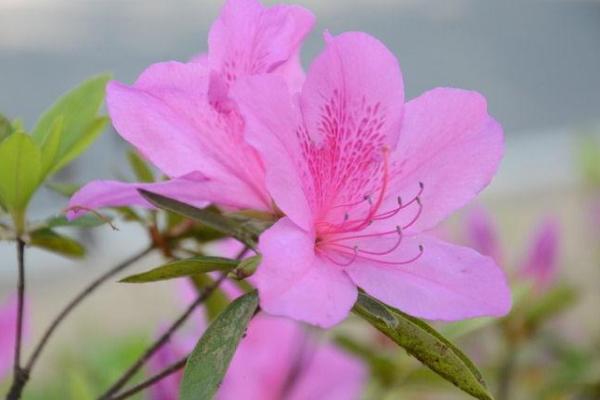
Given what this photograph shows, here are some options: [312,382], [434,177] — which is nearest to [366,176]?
[434,177]

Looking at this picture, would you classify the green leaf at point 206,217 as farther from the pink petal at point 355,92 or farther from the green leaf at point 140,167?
the green leaf at point 140,167

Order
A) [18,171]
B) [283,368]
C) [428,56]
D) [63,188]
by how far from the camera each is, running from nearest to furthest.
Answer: [18,171]
[63,188]
[283,368]
[428,56]

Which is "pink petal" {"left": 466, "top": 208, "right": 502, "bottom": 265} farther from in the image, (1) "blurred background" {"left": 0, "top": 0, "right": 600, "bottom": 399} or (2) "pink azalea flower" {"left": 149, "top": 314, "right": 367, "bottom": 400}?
(1) "blurred background" {"left": 0, "top": 0, "right": 600, "bottom": 399}

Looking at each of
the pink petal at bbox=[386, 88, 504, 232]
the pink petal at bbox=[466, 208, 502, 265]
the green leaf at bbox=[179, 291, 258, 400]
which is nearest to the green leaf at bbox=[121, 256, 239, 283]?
the green leaf at bbox=[179, 291, 258, 400]

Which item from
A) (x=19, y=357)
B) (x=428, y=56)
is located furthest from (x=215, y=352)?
(x=428, y=56)

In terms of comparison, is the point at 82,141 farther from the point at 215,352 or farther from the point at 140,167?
the point at 215,352

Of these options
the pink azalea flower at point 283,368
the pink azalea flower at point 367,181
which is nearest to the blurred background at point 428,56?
the pink azalea flower at point 283,368
